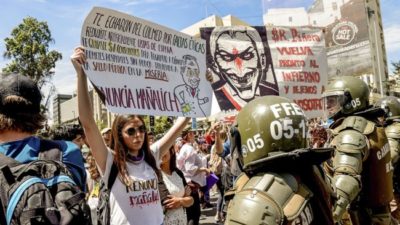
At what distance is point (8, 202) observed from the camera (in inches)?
64.3

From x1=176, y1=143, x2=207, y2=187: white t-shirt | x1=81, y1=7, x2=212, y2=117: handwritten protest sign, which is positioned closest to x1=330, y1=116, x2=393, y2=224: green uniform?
x1=81, y1=7, x2=212, y2=117: handwritten protest sign

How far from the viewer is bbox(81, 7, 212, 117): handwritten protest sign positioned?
309 cm

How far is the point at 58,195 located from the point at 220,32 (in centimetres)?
390

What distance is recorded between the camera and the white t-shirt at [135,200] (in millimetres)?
3096

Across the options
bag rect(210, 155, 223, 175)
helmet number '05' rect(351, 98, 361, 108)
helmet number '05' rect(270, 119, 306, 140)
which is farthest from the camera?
bag rect(210, 155, 223, 175)

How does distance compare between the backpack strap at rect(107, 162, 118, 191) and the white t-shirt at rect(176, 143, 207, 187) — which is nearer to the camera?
the backpack strap at rect(107, 162, 118, 191)

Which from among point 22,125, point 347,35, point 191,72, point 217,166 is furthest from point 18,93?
point 347,35

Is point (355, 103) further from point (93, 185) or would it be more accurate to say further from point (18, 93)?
point (18, 93)

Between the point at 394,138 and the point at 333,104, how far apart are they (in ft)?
6.04

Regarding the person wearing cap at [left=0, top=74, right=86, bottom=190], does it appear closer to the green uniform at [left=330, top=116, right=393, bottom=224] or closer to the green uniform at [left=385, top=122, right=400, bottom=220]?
the green uniform at [left=330, top=116, right=393, bottom=224]

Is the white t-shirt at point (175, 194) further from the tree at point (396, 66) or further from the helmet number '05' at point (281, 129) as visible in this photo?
the tree at point (396, 66)

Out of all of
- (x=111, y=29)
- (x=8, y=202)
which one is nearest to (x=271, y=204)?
(x=8, y=202)

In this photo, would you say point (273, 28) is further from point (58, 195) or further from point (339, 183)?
point (58, 195)

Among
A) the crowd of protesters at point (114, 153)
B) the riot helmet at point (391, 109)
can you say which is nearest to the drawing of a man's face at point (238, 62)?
the crowd of protesters at point (114, 153)
